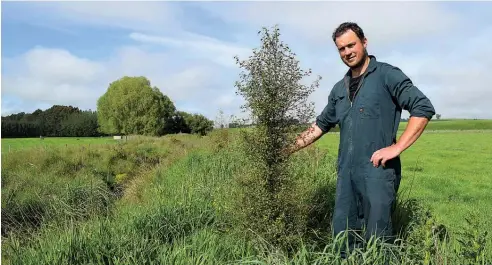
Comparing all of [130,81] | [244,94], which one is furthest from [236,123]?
[130,81]

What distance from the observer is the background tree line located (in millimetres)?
76938

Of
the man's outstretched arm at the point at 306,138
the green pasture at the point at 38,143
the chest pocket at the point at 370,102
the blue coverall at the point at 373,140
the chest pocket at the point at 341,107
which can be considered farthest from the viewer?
the green pasture at the point at 38,143

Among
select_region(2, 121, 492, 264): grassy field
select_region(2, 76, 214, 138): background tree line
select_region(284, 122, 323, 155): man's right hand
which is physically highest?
select_region(2, 76, 214, 138): background tree line

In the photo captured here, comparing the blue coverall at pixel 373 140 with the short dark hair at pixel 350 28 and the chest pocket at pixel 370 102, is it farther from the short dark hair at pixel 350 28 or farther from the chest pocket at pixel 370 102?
the short dark hair at pixel 350 28

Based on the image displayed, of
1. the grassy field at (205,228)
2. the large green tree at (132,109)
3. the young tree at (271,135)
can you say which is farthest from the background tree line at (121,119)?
the young tree at (271,135)

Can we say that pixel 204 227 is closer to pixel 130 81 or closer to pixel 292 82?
pixel 292 82

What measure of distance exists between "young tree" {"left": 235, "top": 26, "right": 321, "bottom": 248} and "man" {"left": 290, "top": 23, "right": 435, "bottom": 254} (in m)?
0.59

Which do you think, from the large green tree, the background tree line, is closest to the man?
the background tree line

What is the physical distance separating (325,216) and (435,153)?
2812 centimetres

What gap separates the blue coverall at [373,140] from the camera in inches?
180

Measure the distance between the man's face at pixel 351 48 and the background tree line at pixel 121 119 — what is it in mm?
67584

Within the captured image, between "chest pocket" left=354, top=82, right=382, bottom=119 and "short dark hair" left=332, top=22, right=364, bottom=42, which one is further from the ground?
"short dark hair" left=332, top=22, right=364, bottom=42

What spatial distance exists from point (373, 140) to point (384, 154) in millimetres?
267

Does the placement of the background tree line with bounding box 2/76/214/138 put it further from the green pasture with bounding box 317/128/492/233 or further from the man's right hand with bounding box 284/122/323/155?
the man's right hand with bounding box 284/122/323/155
